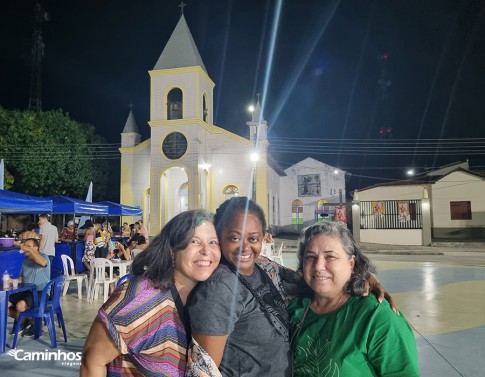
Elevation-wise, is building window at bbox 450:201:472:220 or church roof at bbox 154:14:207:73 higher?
church roof at bbox 154:14:207:73

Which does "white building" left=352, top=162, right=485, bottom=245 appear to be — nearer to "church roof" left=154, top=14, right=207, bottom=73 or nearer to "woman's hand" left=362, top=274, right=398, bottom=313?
"church roof" left=154, top=14, right=207, bottom=73

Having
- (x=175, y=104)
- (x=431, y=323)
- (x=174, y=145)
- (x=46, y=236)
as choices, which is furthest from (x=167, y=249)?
(x=175, y=104)

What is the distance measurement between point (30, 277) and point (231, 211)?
16.4ft

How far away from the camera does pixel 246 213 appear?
78.8 inches

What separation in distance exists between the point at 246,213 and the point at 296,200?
35.5 metres

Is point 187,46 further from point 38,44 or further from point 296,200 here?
point 296,200

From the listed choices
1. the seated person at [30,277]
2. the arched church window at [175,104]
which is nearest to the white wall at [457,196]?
the arched church window at [175,104]

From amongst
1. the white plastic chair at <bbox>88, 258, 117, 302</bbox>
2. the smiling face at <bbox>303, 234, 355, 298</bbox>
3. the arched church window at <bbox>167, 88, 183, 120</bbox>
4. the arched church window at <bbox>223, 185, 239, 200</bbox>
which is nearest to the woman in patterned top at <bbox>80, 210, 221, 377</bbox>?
the smiling face at <bbox>303, 234, 355, 298</bbox>

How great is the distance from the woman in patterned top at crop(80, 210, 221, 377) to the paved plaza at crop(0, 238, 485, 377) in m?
2.90

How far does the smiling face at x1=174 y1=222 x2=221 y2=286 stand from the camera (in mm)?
1798

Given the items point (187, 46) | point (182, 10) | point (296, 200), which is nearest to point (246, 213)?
point (187, 46)

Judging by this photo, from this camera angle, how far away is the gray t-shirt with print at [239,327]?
160cm

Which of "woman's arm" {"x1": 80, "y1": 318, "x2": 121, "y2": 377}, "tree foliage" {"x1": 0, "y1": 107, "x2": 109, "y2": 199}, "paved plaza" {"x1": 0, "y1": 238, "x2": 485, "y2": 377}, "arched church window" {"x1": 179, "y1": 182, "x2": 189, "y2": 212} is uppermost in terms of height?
"tree foliage" {"x1": 0, "y1": 107, "x2": 109, "y2": 199}

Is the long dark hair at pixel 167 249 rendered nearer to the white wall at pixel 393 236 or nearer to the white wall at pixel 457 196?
→ the white wall at pixel 393 236
